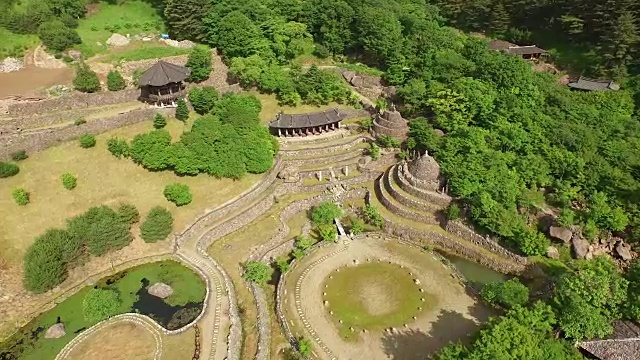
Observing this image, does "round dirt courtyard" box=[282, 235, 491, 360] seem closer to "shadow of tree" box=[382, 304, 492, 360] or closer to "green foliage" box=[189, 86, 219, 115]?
"shadow of tree" box=[382, 304, 492, 360]

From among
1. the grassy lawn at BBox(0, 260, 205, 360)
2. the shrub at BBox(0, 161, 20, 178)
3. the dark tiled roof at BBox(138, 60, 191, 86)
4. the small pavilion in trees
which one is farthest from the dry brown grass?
the dark tiled roof at BBox(138, 60, 191, 86)

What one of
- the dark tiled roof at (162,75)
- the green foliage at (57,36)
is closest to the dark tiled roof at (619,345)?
the dark tiled roof at (162,75)

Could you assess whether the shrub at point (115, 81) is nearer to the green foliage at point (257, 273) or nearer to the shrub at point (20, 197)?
the shrub at point (20, 197)

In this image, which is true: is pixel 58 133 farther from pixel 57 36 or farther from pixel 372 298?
pixel 372 298

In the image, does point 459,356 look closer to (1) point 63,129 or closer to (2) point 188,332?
(2) point 188,332

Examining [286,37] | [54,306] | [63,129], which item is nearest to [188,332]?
[54,306]

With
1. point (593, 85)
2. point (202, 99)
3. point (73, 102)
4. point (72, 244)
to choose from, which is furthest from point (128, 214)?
point (593, 85)
